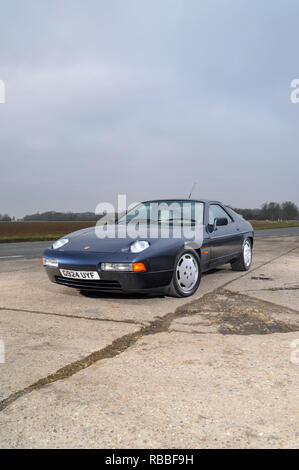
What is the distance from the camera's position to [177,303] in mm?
4516

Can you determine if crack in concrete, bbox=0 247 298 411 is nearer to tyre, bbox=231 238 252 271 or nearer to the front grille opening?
the front grille opening

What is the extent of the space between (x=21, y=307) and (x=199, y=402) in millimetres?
2746

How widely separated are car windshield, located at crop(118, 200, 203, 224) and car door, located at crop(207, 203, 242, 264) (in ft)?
0.82

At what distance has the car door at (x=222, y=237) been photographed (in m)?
5.64

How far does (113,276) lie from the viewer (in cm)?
429

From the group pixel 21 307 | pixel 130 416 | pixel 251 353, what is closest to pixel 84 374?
pixel 130 416

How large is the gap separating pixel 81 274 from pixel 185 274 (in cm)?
124

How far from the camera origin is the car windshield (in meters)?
5.49

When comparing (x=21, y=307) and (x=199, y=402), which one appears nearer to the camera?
(x=199, y=402)

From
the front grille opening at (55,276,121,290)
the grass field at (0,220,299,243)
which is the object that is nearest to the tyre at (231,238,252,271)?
the front grille opening at (55,276,121,290)

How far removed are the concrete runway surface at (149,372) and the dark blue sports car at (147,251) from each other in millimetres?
274

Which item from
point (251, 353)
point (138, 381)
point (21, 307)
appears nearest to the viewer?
point (138, 381)

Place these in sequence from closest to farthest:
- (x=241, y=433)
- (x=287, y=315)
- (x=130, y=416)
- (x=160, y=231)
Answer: (x=241, y=433) → (x=130, y=416) → (x=287, y=315) → (x=160, y=231)

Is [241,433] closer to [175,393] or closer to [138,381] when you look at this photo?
[175,393]
